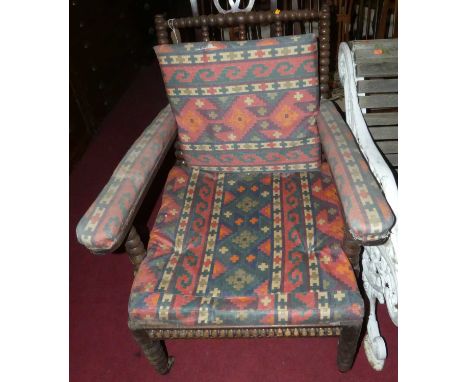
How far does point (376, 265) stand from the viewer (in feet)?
4.02

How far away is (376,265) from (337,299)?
10.7 inches

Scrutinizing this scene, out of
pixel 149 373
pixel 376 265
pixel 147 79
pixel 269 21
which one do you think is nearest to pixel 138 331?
pixel 149 373

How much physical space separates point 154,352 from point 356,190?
86cm

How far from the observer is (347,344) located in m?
1.17

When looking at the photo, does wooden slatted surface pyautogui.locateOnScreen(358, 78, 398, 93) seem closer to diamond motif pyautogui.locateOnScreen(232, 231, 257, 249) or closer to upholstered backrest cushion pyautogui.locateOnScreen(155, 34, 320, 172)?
upholstered backrest cushion pyautogui.locateOnScreen(155, 34, 320, 172)

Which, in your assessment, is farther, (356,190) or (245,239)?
(245,239)

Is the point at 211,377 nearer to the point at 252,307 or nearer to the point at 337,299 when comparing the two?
the point at 252,307

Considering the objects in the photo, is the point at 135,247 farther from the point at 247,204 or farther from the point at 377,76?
the point at 377,76

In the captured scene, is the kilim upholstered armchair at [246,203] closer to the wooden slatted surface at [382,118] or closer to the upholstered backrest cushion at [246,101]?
the upholstered backrest cushion at [246,101]

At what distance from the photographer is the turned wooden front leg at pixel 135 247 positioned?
116cm

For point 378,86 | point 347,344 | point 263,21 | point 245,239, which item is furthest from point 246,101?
point 347,344

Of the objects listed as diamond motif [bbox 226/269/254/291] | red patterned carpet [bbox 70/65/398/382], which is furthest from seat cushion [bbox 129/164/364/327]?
red patterned carpet [bbox 70/65/398/382]

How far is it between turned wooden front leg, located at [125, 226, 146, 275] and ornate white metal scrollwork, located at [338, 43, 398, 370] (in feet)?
Result: 2.39

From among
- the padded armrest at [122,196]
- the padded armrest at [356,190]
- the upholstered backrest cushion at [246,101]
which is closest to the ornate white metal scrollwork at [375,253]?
the padded armrest at [356,190]
